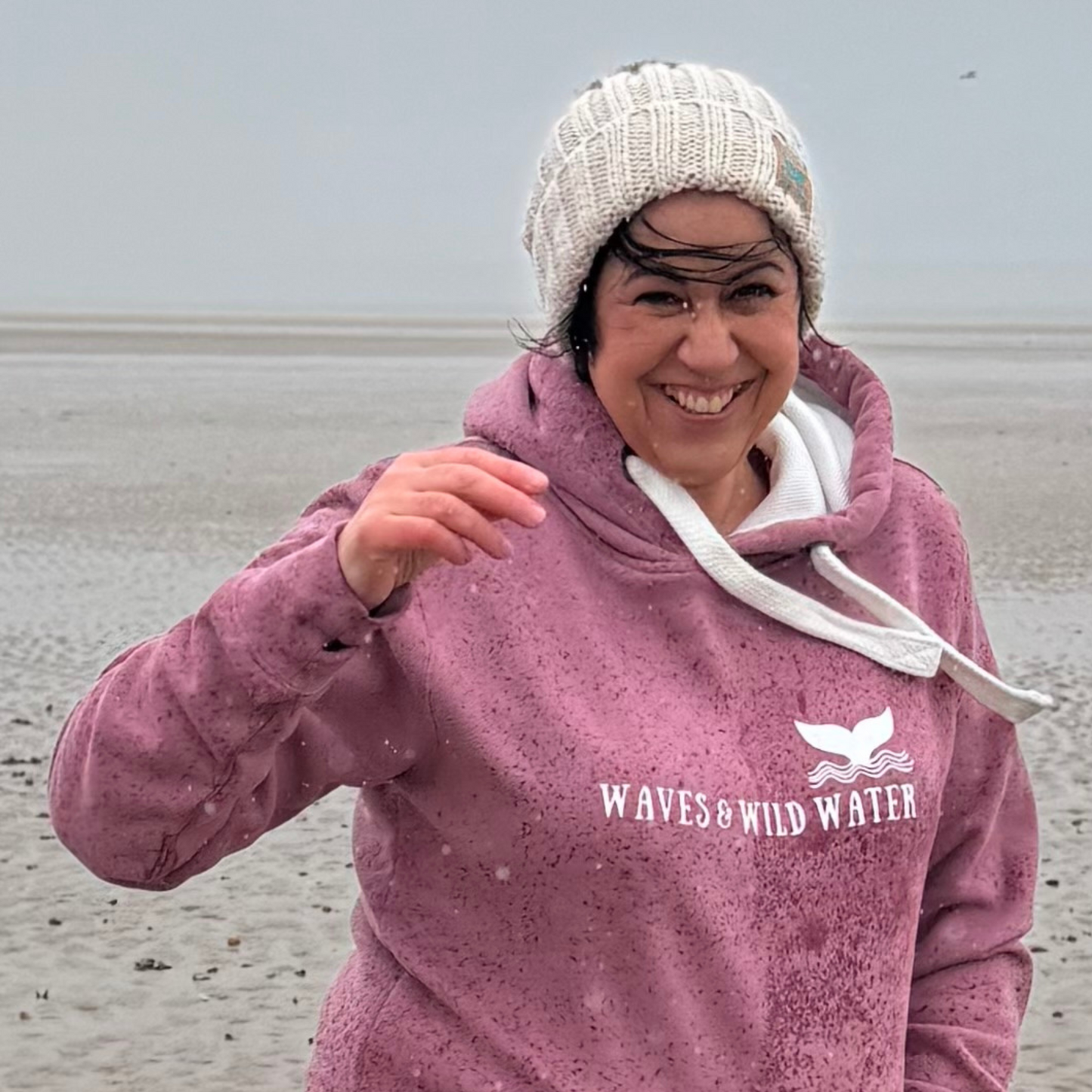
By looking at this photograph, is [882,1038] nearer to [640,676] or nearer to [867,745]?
[867,745]

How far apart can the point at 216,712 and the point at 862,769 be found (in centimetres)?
76

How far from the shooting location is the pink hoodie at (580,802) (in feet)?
7.06

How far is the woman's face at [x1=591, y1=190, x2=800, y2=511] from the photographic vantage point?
2281 millimetres

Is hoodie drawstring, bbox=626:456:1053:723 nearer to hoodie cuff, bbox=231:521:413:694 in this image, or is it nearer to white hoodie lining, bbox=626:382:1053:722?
white hoodie lining, bbox=626:382:1053:722

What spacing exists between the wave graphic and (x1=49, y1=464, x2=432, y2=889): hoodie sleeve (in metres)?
0.46


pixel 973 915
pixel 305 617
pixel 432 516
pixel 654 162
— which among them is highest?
pixel 654 162

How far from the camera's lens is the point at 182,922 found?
5789 millimetres

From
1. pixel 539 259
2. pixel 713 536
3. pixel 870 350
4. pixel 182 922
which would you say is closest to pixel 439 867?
pixel 713 536

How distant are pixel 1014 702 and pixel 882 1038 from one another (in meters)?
0.46

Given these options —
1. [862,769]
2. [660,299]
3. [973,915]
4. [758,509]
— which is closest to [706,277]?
[660,299]

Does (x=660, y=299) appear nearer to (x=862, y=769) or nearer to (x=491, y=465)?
(x=491, y=465)

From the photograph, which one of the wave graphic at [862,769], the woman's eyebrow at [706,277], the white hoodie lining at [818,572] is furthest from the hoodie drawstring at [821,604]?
the woman's eyebrow at [706,277]

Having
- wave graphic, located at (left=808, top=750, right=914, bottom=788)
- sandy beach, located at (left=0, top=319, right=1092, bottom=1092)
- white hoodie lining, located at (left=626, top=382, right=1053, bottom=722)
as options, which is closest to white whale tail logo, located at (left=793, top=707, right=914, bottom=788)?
wave graphic, located at (left=808, top=750, right=914, bottom=788)

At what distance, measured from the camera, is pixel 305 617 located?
1.95 m
